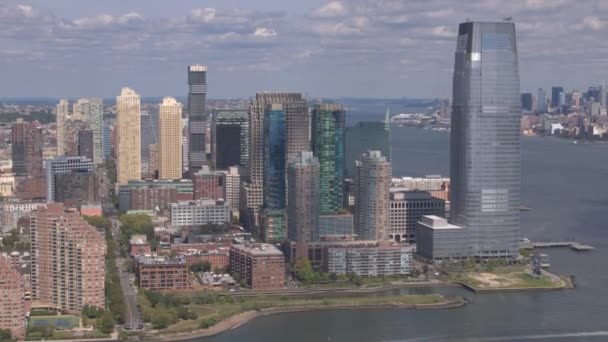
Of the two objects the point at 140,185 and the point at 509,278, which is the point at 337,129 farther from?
the point at 509,278

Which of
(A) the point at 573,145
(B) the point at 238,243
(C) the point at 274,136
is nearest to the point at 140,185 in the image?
(C) the point at 274,136

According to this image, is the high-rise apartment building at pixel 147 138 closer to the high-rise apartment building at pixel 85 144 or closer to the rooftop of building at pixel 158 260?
the high-rise apartment building at pixel 85 144

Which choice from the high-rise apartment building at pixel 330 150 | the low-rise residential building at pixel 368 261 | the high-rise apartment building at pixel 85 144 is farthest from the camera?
the high-rise apartment building at pixel 85 144

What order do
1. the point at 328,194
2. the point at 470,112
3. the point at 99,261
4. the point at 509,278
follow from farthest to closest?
the point at 328,194, the point at 470,112, the point at 509,278, the point at 99,261

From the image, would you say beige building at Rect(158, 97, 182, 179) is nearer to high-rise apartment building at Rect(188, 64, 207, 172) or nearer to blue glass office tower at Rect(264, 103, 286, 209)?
high-rise apartment building at Rect(188, 64, 207, 172)

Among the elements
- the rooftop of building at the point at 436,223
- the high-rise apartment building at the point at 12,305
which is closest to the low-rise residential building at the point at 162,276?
the high-rise apartment building at the point at 12,305

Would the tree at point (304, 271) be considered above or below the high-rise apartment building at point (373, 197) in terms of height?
below

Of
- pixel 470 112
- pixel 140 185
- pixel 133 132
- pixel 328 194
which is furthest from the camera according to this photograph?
pixel 133 132
